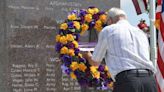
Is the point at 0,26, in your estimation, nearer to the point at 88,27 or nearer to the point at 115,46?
the point at 88,27

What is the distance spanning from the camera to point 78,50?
760 cm

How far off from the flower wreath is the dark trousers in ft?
4.89

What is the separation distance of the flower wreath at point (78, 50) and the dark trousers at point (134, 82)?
1.49 m

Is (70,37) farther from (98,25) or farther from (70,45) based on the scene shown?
(98,25)

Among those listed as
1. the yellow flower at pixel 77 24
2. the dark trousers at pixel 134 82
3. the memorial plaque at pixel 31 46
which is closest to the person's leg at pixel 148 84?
the dark trousers at pixel 134 82

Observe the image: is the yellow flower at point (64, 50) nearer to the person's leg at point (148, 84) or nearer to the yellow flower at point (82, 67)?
the yellow flower at point (82, 67)

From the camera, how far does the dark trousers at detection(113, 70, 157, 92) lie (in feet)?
19.6

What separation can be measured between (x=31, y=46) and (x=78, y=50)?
0.95 meters

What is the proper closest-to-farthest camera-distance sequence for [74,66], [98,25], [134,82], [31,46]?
[134,82], [74,66], [98,25], [31,46]

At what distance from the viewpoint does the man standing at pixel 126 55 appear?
6.01 metres

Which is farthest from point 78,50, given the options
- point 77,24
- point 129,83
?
point 129,83

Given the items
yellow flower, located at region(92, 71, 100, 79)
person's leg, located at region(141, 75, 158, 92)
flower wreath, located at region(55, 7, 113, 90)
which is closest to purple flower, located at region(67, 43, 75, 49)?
flower wreath, located at region(55, 7, 113, 90)

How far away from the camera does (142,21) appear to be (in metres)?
9.82

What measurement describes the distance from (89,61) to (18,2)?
1.68 meters
